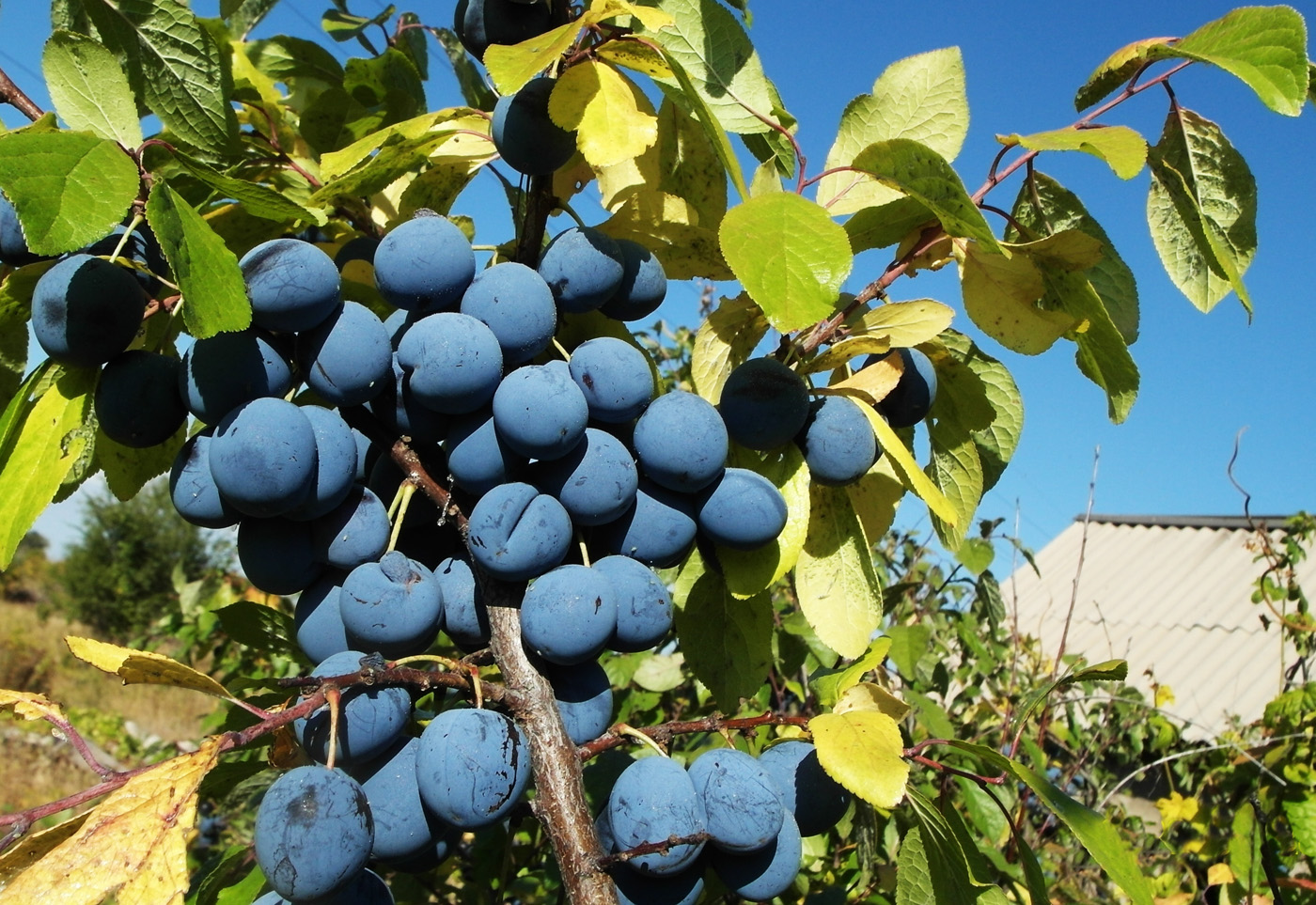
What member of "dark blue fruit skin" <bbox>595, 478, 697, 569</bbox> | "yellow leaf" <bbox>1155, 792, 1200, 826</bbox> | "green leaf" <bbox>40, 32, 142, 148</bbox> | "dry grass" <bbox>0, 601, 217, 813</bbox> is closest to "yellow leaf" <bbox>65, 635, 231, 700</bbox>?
"dark blue fruit skin" <bbox>595, 478, 697, 569</bbox>

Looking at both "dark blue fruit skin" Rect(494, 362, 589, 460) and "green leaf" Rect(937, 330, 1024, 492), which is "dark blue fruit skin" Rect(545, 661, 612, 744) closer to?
"dark blue fruit skin" Rect(494, 362, 589, 460)

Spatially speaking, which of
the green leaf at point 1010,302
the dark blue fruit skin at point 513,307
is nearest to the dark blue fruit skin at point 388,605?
the dark blue fruit skin at point 513,307

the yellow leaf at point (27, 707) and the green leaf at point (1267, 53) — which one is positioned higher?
the green leaf at point (1267, 53)

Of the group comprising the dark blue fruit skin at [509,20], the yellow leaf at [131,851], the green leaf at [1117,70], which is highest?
the green leaf at [1117,70]

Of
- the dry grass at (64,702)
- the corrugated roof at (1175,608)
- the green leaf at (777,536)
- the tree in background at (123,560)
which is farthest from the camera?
the tree in background at (123,560)

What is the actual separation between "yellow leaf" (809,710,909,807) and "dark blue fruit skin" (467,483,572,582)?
12.5 inches

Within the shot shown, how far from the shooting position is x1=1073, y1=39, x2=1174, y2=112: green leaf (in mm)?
951

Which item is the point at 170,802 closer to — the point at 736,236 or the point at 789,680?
the point at 736,236

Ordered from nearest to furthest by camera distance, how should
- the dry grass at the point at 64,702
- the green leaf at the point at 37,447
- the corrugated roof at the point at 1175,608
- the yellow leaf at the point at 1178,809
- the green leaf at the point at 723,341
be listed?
the green leaf at the point at 37,447, the green leaf at the point at 723,341, the yellow leaf at the point at 1178,809, the corrugated roof at the point at 1175,608, the dry grass at the point at 64,702

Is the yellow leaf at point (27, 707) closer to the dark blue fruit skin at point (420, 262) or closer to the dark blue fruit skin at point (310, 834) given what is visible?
the dark blue fruit skin at point (310, 834)

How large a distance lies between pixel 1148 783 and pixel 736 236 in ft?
18.6

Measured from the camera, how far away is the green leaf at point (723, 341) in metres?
1.04

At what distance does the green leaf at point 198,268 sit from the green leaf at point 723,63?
1.65 feet

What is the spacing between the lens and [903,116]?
107cm
